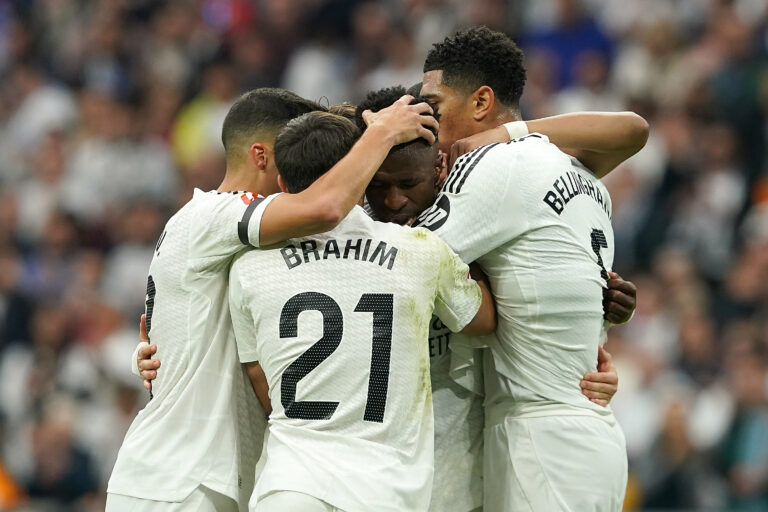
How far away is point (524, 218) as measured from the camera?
4543 millimetres

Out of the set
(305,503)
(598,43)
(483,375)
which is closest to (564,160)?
(483,375)

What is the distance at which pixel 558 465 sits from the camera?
457cm

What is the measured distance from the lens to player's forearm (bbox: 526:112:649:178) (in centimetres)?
488

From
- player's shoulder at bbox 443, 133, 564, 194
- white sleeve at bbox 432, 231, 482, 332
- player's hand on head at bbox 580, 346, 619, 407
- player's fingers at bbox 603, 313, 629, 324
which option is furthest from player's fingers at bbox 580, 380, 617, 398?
player's shoulder at bbox 443, 133, 564, 194

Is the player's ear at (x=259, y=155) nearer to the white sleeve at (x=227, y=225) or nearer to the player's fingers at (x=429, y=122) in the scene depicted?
the white sleeve at (x=227, y=225)

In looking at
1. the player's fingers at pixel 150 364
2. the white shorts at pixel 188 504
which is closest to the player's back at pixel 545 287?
the white shorts at pixel 188 504

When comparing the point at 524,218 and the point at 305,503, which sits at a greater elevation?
the point at 524,218

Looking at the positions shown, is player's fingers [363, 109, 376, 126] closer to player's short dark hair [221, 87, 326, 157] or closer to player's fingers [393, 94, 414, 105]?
player's fingers [393, 94, 414, 105]

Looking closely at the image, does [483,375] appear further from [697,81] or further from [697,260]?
[697,81]

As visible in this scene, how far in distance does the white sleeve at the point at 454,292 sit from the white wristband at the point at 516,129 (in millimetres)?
723

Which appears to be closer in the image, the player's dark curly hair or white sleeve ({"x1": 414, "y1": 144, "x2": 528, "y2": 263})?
white sleeve ({"x1": 414, "y1": 144, "x2": 528, "y2": 263})

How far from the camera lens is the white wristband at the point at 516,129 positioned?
4879 millimetres

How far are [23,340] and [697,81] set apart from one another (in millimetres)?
6806

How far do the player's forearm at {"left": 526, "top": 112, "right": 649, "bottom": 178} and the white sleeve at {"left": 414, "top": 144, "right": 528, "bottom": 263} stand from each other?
410 millimetres
